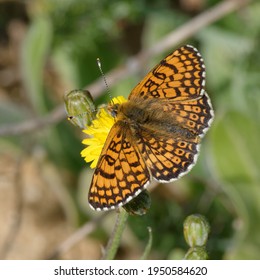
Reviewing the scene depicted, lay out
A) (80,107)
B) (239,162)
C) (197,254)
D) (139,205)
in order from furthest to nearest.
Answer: (239,162)
(80,107)
(197,254)
(139,205)

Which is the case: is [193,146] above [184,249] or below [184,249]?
above

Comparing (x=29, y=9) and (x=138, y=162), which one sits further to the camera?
(x=29, y=9)

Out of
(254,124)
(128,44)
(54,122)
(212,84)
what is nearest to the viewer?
(254,124)

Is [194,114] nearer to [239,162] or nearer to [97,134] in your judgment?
[97,134]

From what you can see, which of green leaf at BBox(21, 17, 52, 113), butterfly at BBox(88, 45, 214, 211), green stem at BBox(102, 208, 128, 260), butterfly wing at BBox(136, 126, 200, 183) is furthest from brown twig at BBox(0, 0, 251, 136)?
green stem at BBox(102, 208, 128, 260)

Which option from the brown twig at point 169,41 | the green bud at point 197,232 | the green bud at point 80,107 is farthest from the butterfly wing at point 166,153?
the brown twig at point 169,41

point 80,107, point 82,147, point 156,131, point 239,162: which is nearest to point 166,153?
point 156,131

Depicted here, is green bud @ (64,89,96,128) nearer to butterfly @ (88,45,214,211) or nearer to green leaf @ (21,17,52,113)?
butterfly @ (88,45,214,211)

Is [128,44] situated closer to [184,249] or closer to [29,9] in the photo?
[29,9]
